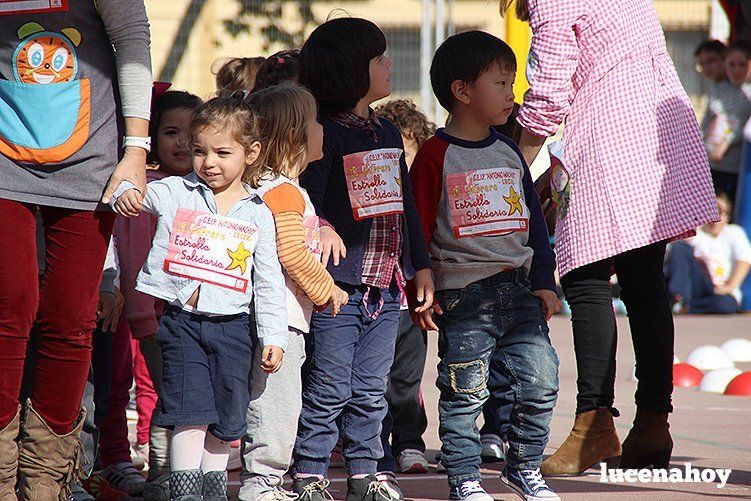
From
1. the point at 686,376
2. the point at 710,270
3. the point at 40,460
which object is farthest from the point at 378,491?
the point at 710,270

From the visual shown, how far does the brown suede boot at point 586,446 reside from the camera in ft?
16.4

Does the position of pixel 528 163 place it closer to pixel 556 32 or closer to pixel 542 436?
pixel 556 32

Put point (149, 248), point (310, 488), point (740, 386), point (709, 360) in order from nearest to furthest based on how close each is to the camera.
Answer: point (310, 488) → point (149, 248) → point (740, 386) → point (709, 360)

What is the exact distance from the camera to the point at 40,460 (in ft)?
13.1

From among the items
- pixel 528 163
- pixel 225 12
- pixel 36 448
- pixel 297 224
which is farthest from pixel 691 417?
pixel 225 12

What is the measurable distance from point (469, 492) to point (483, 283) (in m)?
0.69

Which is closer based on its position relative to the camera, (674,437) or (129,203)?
(129,203)

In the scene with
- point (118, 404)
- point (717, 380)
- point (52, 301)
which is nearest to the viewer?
point (52, 301)

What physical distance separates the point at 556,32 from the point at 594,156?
476mm

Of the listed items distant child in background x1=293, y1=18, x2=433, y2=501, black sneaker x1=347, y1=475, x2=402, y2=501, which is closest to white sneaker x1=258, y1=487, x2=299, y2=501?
distant child in background x1=293, y1=18, x2=433, y2=501

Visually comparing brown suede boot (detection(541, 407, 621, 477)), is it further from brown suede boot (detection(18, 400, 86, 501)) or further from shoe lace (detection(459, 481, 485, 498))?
brown suede boot (detection(18, 400, 86, 501))

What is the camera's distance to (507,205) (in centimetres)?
459

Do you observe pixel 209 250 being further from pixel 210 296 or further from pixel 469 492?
pixel 469 492

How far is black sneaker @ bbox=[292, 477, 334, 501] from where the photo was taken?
14.5ft
